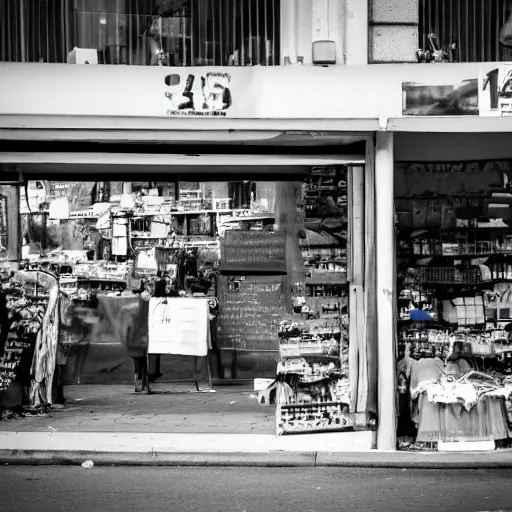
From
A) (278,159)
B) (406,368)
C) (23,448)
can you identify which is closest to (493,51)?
(278,159)

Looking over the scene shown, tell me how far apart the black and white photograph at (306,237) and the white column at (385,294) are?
0.02m

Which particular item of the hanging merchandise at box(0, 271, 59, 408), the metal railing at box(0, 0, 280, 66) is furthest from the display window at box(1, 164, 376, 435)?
the metal railing at box(0, 0, 280, 66)

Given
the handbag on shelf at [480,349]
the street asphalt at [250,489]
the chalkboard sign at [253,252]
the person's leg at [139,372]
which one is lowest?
the street asphalt at [250,489]

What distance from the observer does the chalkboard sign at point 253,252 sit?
43.7ft

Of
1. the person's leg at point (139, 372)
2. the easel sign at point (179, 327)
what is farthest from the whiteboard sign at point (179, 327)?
the person's leg at point (139, 372)

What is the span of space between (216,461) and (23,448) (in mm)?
1919

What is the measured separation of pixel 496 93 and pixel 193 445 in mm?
4411

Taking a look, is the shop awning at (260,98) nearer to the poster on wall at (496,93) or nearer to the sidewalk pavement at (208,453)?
the poster on wall at (496,93)

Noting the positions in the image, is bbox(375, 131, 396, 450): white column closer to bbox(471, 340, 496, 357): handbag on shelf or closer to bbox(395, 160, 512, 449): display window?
bbox(395, 160, 512, 449): display window

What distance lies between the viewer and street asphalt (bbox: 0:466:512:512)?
25.9 feet

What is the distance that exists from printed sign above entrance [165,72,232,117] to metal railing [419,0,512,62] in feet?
7.17

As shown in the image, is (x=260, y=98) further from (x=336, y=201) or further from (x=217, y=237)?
(x=217, y=237)

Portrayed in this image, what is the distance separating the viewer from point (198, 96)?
9.66 metres

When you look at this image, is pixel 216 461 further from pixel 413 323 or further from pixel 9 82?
pixel 9 82
